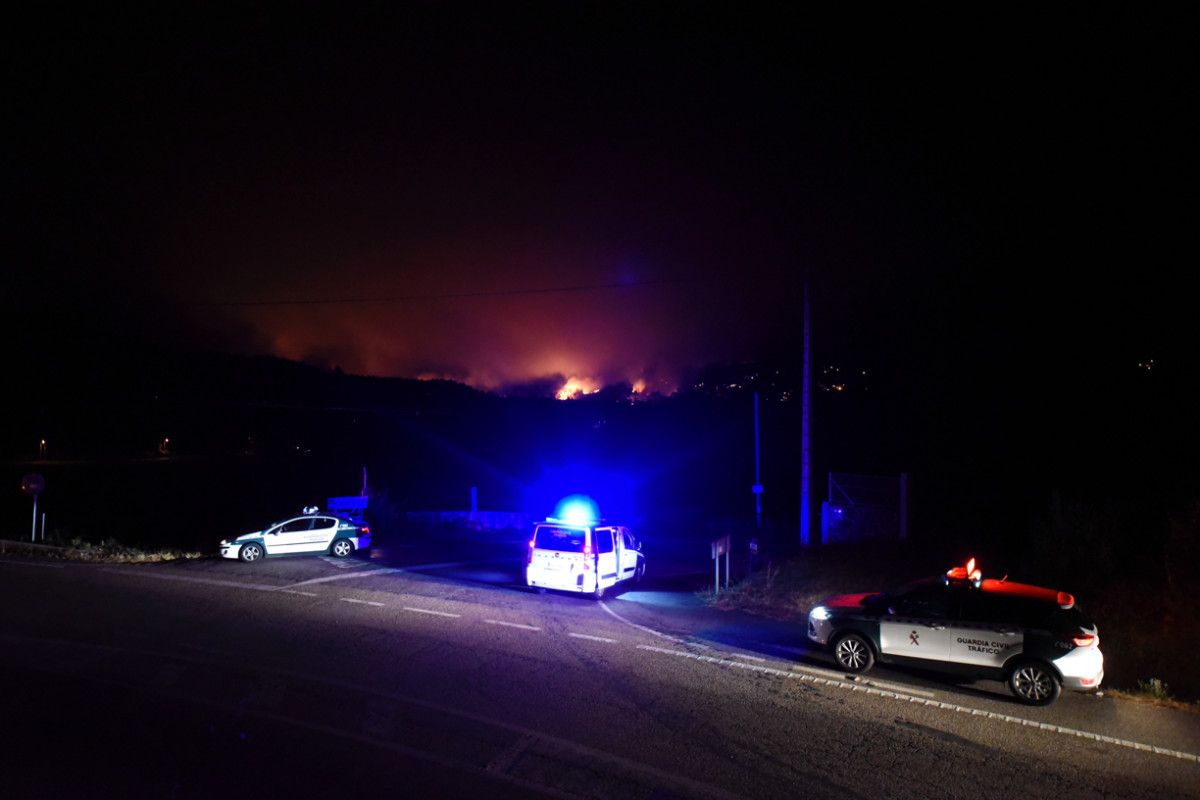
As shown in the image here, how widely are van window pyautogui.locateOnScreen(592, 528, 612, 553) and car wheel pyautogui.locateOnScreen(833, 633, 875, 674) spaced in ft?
21.5

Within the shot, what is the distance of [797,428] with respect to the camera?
47188 millimetres

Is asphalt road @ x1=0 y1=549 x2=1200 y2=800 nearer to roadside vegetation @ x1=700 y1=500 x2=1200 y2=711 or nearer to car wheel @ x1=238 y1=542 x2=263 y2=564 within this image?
roadside vegetation @ x1=700 y1=500 x2=1200 y2=711

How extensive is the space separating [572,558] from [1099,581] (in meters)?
10.2

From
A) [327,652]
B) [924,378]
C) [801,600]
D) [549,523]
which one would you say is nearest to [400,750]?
[327,652]

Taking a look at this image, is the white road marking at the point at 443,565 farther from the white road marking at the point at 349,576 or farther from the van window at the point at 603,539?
the van window at the point at 603,539

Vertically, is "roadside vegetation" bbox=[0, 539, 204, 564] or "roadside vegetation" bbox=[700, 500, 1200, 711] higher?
"roadside vegetation" bbox=[700, 500, 1200, 711]

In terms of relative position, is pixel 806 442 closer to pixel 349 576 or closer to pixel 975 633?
pixel 975 633

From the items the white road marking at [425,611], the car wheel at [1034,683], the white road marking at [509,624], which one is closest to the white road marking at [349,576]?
the white road marking at [425,611]

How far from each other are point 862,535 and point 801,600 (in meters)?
4.36

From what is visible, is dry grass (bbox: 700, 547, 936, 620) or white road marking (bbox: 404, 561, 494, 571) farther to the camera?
white road marking (bbox: 404, 561, 494, 571)

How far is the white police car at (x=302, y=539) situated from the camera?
68.5 feet

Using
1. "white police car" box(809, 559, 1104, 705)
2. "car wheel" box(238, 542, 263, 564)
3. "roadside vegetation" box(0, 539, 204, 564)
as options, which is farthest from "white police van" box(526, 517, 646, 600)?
"roadside vegetation" box(0, 539, 204, 564)

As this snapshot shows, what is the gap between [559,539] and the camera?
638 inches

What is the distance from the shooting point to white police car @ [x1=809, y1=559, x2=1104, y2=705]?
8836 millimetres
